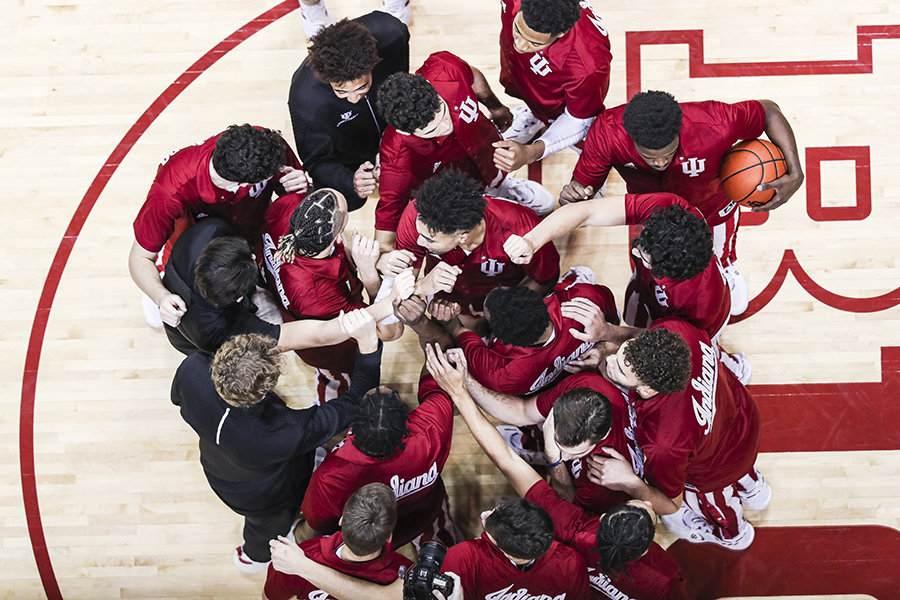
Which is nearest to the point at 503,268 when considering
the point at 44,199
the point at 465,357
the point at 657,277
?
the point at 465,357

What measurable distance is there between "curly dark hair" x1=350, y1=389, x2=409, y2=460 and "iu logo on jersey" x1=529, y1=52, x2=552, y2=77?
2.11 metres

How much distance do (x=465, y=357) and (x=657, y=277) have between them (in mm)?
1162

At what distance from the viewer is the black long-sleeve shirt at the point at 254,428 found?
3.24m

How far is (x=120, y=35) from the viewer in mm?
4902

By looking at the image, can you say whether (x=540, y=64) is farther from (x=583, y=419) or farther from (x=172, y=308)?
(x=172, y=308)

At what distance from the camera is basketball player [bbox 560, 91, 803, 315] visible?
330 cm

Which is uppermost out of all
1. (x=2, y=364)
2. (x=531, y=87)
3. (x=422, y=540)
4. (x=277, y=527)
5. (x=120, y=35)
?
(x=120, y=35)

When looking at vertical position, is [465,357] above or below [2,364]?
above

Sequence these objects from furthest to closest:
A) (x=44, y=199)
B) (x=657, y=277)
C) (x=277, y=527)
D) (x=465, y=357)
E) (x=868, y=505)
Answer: (x=44, y=199) → (x=868, y=505) → (x=277, y=527) → (x=465, y=357) → (x=657, y=277)

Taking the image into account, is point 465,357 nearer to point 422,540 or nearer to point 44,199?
point 422,540

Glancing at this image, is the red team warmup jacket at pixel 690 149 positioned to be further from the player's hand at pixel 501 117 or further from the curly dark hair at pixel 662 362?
the curly dark hair at pixel 662 362

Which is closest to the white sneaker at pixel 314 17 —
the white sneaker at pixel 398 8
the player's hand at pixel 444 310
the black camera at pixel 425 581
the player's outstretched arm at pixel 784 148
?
the white sneaker at pixel 398 8

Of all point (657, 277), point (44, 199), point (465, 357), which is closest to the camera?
point (657, 277)

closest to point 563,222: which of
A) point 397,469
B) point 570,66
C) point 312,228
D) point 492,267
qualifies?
point 492,267
